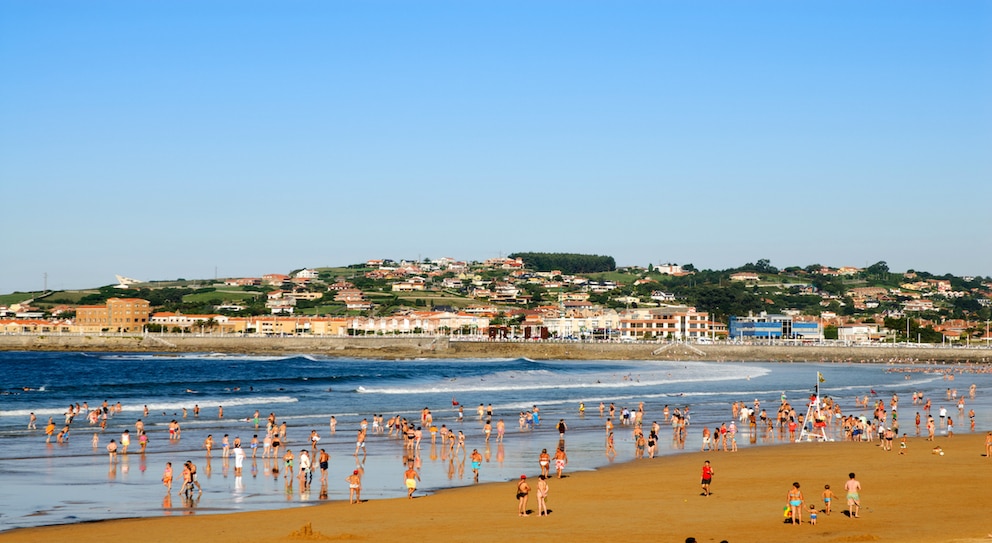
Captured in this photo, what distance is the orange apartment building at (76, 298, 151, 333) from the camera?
598 ft

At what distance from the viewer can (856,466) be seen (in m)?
30.8

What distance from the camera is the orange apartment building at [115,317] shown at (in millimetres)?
182125

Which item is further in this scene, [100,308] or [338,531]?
[100,308]

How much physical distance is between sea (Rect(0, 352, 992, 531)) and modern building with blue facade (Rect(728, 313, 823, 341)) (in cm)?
5372

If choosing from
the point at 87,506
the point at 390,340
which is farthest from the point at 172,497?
the point at 390,340

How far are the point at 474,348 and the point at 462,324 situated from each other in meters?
37.9

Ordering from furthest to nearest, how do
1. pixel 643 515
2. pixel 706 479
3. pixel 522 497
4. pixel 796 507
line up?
pixel 706 479, pixel 522 497, pixel 643 515, pixel 796 507

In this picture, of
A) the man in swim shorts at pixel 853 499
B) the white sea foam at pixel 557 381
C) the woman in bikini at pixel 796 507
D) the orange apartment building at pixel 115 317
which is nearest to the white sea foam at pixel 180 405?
the white sea foam at pixel 557 381

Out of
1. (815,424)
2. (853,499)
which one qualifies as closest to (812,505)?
(853,499)

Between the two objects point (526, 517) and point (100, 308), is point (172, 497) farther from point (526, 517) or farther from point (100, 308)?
point (100, 308)

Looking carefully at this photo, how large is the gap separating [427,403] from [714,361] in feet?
234

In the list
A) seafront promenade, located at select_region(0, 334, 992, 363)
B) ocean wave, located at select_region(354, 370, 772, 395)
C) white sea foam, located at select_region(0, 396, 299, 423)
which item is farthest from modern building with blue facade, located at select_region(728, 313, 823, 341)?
white sea foam, located at select_region(0, 396, 299, 423)

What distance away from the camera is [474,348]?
458ft

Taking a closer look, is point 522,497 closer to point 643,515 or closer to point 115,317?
point 643,515
